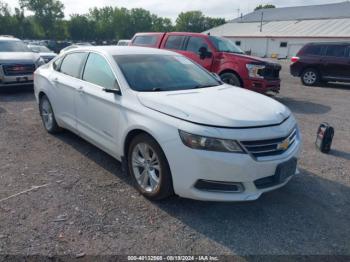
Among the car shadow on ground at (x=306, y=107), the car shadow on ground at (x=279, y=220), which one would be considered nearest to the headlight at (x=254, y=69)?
the car shadow on ground at (x=306, y=107)

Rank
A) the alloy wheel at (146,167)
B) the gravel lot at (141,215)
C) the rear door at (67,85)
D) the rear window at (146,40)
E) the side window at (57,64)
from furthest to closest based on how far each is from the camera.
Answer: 1. the rear window at (146,40)
2. the side window at (57,64)
3. the rear door at (67,85)
4. the alloy wheel at (146,167)
5. the gravel lot at (141,215)

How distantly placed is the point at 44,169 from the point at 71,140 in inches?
46.6

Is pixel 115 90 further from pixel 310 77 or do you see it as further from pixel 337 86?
pixel 337 86

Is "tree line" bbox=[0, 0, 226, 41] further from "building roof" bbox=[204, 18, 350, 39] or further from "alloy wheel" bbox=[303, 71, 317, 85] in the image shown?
"alloy wheel" bbox=[303, 71, 317, 85]

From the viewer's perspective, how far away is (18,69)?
9.44 meters

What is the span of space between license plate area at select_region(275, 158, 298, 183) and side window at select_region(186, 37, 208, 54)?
6566 millimetres

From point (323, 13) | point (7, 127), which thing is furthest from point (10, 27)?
point (7, 127)

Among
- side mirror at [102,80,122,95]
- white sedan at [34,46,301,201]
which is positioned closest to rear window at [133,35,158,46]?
white sedan at [34,46,301,201]

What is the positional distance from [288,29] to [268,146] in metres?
47.9

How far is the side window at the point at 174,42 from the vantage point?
9663 mm

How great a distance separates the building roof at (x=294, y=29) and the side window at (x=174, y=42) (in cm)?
3455

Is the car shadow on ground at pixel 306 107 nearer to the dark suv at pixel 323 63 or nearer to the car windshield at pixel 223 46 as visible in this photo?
the car windshield at pixel 223 46

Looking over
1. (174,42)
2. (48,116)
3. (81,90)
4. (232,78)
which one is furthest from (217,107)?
(174,42)

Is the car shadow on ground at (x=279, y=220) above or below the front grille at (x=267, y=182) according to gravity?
below
